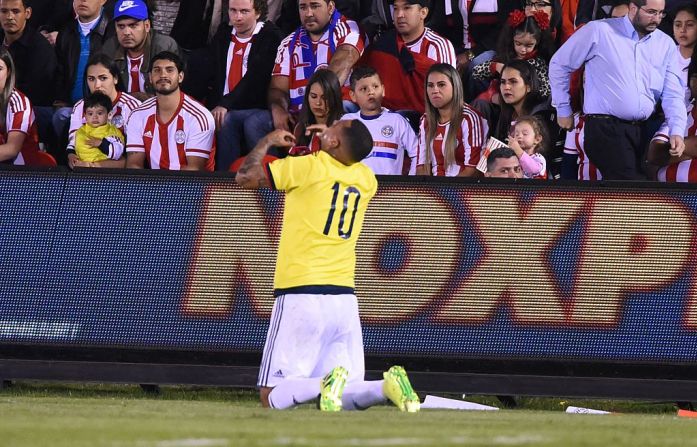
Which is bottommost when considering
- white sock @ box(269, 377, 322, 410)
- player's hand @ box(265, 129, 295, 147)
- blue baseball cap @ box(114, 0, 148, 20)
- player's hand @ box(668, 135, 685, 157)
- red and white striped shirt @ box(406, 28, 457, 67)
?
white sock @ box(269, 377, 322, 410)

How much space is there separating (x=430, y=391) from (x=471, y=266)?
0.99 metres

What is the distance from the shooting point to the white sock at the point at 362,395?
8.13 m

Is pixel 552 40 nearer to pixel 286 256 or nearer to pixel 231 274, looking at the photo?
pixel 231 274

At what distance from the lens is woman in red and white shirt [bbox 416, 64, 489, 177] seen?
11.7m

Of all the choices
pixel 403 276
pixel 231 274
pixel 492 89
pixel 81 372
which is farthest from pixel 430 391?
pixel 492 89

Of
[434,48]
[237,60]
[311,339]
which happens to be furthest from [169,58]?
[311,339]

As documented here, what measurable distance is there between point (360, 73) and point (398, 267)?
2.47 meters

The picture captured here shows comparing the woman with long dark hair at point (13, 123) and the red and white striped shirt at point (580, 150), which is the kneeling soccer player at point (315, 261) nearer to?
A: the red and white striped shirt at point (580, 150)

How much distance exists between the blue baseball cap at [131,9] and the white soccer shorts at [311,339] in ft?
18.5

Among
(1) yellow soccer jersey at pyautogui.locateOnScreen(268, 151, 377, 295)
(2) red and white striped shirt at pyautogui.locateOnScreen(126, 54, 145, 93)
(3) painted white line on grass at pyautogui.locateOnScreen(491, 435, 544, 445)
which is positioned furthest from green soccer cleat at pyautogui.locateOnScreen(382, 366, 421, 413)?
(2) red and white striped shirt at pyautogui.locateOnScreen(126, 54, 145, 93)

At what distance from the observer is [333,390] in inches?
317

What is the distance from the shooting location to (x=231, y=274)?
10461 mm

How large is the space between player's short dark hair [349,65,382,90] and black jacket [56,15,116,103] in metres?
3.10

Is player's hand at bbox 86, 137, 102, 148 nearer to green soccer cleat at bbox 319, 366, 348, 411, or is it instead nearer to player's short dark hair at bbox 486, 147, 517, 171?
player's short dark hair at bbox 486, 147, 517, 171
